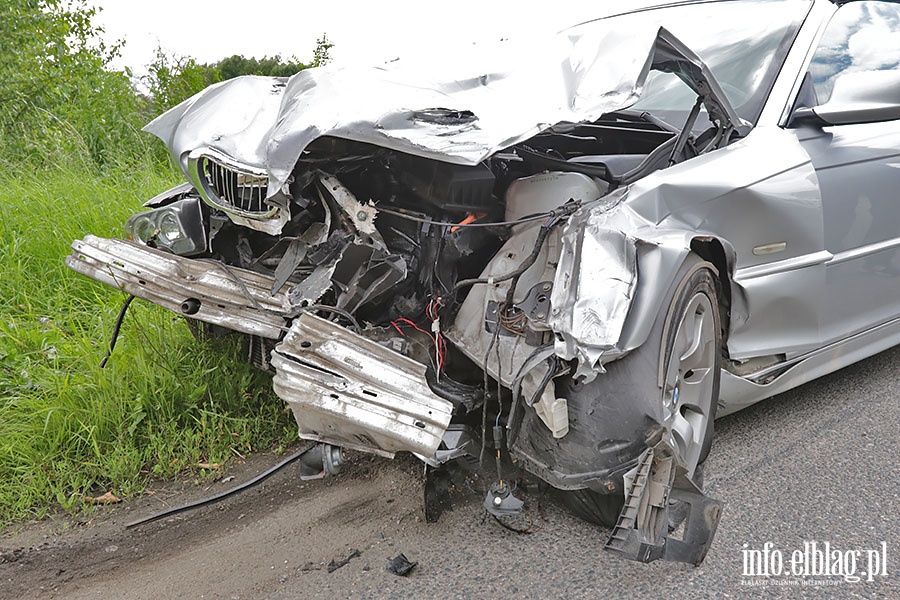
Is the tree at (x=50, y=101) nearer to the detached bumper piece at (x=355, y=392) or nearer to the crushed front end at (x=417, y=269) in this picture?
the crushed front end at (x=417, y=269)

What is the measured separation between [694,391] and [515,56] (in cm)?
138

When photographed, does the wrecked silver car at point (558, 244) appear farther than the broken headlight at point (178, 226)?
No

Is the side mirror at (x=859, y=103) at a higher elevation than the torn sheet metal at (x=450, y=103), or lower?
lower

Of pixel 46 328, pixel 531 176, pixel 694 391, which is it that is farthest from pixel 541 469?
pixel 46 328

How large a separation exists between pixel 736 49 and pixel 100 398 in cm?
307

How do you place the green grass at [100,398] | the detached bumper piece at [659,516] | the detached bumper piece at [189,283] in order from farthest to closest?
the green grass at [100,398], the detached bumper piece at [189,283], the detached bumper piece at [659,516]

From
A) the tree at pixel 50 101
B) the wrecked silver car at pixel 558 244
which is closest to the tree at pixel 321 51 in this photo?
the tree at pixel 50 101

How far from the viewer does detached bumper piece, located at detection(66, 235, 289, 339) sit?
8.43ft

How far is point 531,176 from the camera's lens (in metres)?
2.65

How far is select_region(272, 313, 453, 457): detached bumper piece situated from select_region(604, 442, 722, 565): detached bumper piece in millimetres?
566

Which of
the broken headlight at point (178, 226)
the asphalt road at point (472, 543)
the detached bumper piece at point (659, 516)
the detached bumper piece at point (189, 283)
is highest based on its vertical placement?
the broken headlight at point (178, 226)

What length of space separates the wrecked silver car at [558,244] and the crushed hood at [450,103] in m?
0.01

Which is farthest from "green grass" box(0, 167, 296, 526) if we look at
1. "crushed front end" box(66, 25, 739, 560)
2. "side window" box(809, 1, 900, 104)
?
"side window" box(809, 1, 900, 104)

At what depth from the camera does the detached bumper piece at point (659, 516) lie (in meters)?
2.03
